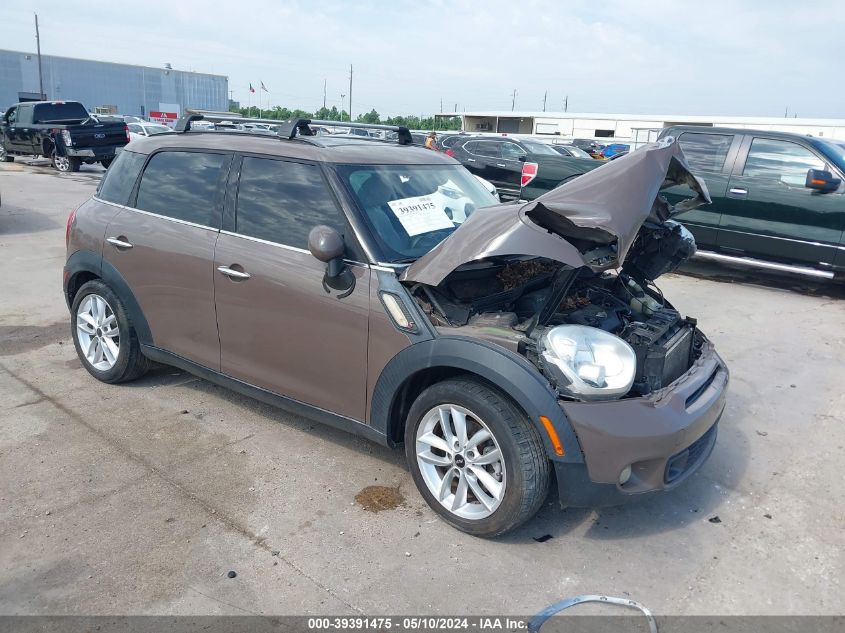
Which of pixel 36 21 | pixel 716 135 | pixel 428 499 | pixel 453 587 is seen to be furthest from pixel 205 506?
pixel 36 21

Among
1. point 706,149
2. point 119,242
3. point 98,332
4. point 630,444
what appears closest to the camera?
point 630,444

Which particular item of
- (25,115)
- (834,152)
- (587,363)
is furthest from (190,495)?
(25,115)

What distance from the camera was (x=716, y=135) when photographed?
8.70 metres

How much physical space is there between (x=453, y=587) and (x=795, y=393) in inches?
142

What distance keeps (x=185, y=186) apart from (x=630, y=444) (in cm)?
305

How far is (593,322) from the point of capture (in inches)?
134

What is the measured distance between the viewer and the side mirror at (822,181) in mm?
7695

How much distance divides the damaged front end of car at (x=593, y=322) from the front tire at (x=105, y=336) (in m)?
2.34

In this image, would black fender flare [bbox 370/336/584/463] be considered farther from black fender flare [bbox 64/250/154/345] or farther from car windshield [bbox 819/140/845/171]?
car windshield [bbox 819/140/845/171]

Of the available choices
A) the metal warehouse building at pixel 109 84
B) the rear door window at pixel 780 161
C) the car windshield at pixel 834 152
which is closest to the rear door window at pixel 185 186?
the rear door window at pixel 780 161

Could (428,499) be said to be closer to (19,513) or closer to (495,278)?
(495,278)

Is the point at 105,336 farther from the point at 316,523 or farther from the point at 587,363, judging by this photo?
the point at 587,363

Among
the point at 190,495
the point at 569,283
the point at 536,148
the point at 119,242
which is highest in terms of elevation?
the point at 536,148

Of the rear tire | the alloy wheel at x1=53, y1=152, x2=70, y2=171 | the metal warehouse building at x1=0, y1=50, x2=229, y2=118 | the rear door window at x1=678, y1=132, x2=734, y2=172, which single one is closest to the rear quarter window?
the rear door window at x1=678, y1=132, x2=734, y2=172
